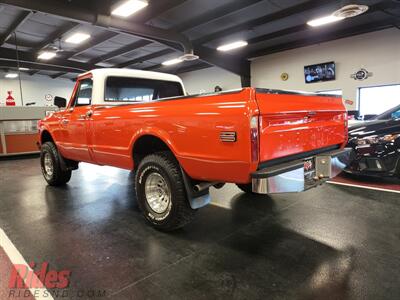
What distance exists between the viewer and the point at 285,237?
2.79m

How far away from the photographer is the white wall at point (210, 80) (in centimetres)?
1567

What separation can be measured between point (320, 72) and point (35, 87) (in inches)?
699

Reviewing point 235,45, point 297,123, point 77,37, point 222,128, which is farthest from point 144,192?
point 235,45

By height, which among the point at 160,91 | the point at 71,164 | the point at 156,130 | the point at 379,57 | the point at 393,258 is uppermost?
the point at 379,57

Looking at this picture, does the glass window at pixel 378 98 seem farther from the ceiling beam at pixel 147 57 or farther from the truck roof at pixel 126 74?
the ceiling beam at pixel 147 57

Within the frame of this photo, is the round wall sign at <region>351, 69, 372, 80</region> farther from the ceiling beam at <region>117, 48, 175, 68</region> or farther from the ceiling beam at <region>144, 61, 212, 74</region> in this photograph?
the ceiling beam at <region>144, 61, 212, 74</region>

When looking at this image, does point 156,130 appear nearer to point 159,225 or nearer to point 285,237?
point 159,225

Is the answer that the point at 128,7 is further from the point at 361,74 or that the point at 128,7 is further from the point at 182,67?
the point at 182,67

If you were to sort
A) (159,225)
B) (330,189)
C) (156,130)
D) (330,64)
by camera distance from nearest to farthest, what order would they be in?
1. (156,130)
2. (159,225)
3. (330,189)
4. (330,64)

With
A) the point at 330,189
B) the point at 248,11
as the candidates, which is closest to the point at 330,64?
the point at 248,11

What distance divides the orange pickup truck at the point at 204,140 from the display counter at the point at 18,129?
7.31 m

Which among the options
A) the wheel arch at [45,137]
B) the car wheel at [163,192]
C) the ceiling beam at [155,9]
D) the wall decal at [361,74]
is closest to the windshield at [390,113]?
the car wheel at [163,192]

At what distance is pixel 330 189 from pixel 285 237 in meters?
2.03

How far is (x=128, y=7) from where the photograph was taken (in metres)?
7.32
